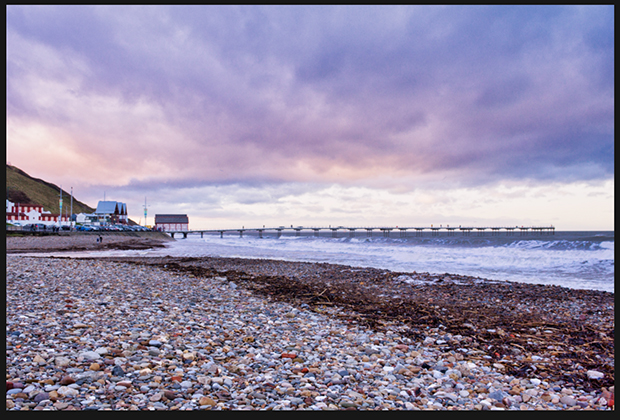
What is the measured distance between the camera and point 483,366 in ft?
17.8

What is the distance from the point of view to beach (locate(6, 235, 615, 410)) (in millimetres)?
4023

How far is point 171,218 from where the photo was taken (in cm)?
14625

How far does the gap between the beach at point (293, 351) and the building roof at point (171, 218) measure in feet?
468

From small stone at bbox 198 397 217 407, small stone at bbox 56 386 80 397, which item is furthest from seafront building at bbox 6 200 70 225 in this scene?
small stone at bbox 198 397 217 407

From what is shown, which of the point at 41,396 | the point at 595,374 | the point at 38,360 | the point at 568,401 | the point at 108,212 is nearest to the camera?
the point at 41,396

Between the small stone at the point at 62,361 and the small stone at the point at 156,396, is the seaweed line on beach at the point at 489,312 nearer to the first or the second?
the small stone at the point at 156,396

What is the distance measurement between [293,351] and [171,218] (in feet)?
507

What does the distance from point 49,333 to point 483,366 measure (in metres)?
7.69

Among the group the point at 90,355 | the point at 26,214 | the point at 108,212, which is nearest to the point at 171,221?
the point at 108,212

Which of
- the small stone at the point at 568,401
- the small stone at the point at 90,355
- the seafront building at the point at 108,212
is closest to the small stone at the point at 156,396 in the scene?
the small stone at the point at 90,355

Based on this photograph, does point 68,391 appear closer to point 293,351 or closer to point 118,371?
point 118,371

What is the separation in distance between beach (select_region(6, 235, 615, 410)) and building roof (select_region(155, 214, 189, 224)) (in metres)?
143

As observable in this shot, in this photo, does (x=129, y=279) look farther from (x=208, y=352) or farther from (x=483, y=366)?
(x=483, y=366)

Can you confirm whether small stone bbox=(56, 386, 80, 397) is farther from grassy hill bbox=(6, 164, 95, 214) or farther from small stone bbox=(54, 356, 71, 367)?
grassy hill bbox=(6, 164, 95, 214)
